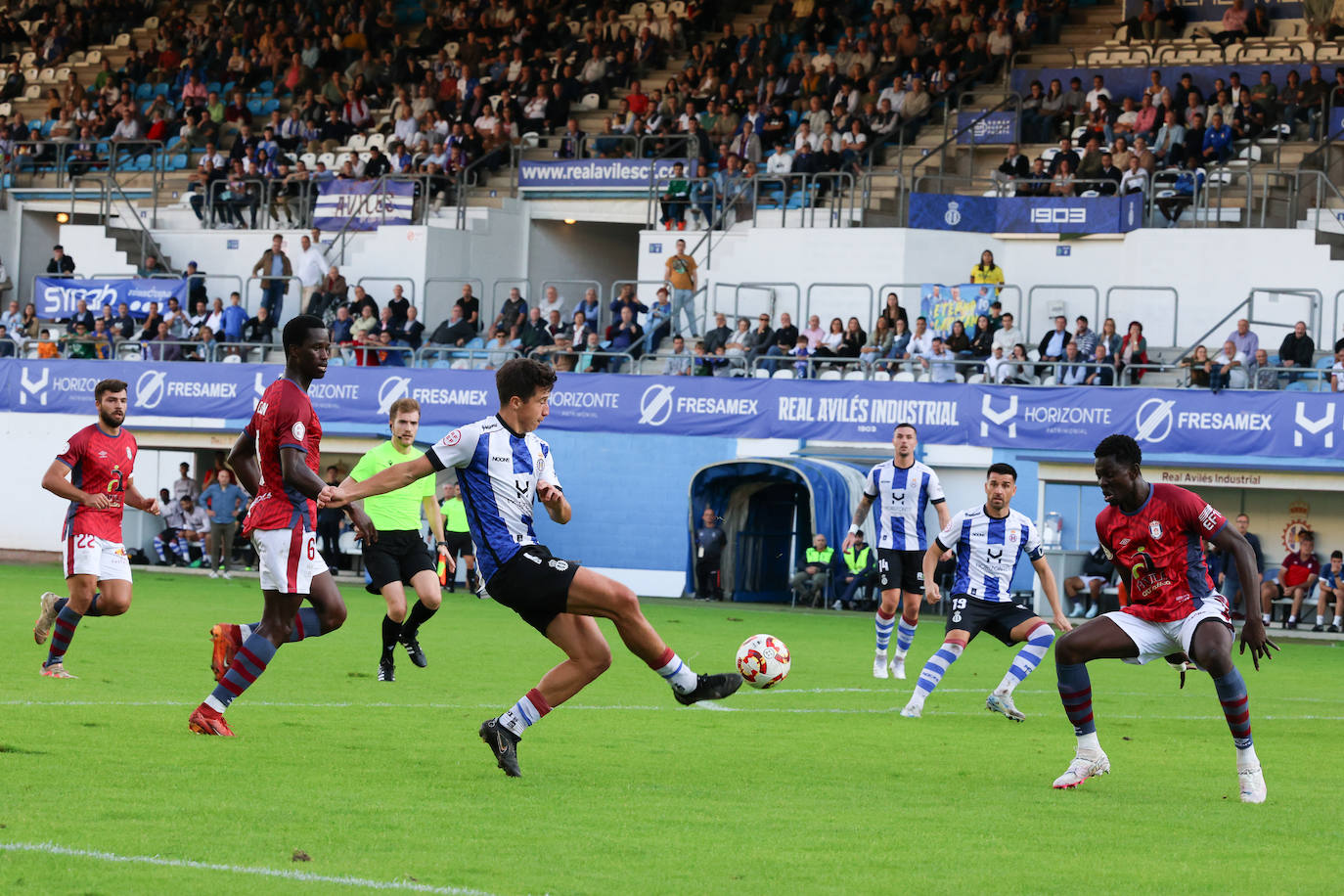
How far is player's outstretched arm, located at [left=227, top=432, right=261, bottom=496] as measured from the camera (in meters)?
10.4

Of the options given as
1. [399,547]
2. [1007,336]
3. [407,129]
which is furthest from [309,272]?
[399,547]

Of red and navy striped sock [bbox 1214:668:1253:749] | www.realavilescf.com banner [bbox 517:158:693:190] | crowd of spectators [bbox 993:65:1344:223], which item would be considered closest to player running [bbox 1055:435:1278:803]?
red and navy striped sock [bbox 1214:668:1253:749]

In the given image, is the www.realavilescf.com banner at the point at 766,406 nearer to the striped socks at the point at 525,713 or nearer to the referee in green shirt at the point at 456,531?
the referee in green shirt at the point at 456,531

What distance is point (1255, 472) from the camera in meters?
26.2

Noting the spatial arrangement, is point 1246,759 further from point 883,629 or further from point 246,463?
point 883,629

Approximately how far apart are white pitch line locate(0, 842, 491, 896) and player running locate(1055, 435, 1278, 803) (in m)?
4.06

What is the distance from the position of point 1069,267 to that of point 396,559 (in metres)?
21.1

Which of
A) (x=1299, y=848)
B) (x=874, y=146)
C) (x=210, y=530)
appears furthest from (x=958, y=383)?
(x=1299, y=848)

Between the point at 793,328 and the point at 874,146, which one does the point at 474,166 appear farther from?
the point at 793,328

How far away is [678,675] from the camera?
905 centimetres

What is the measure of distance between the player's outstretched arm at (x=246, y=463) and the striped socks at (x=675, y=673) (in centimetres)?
279

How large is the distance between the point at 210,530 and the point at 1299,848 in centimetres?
2628

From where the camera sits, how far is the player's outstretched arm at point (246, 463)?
10.4 meters

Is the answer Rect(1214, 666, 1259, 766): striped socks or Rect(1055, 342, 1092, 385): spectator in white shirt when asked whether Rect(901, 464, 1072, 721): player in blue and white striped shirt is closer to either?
Rect(1214, 666, 1259, 766): striped socks
